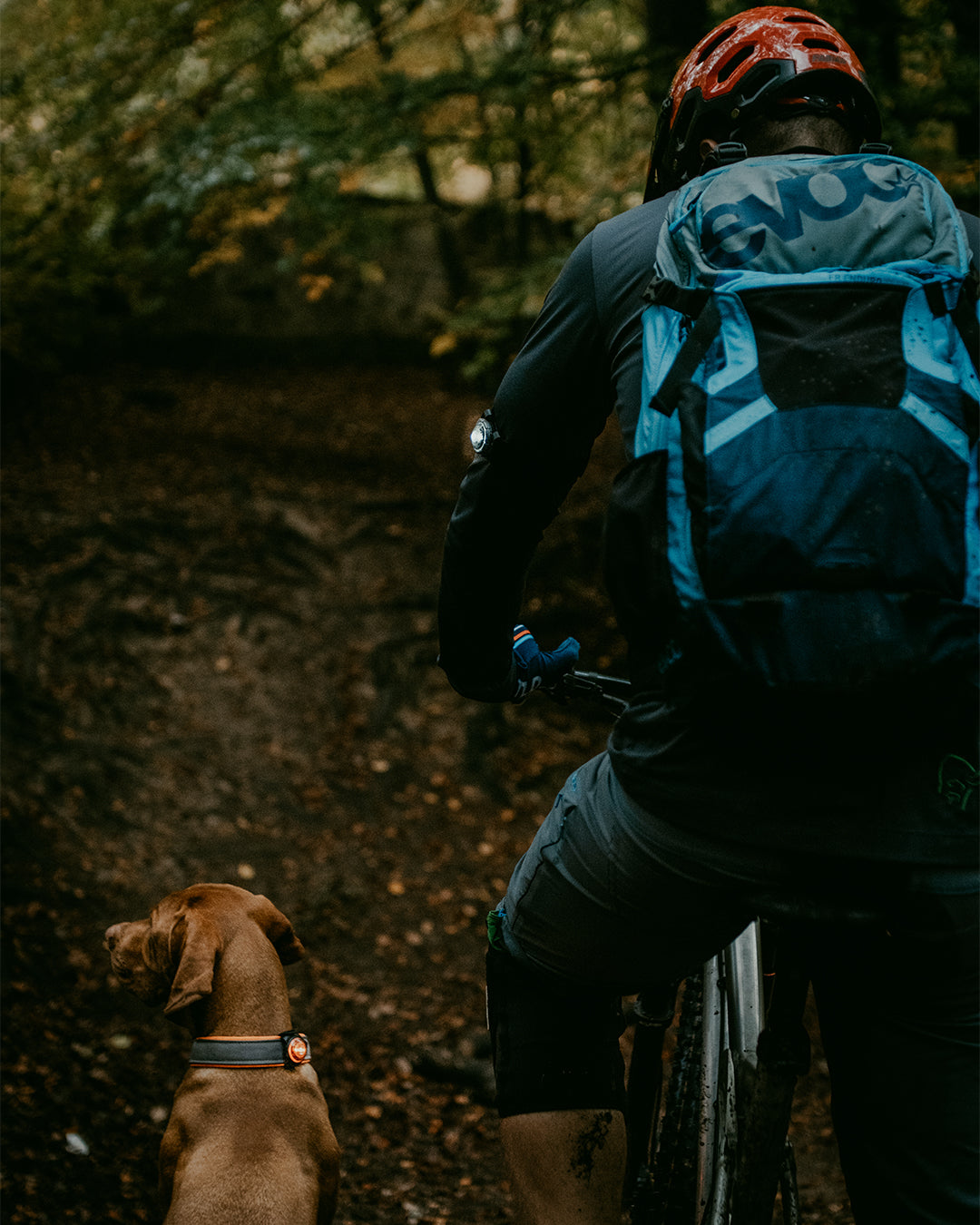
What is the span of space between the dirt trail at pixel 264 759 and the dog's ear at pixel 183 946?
135cm

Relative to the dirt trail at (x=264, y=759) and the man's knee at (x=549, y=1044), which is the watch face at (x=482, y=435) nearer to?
the man's knee at (x=549, y=1044)

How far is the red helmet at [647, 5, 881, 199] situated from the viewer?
5.32 feet

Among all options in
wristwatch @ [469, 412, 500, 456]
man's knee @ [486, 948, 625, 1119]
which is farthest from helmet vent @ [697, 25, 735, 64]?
man's knee @ [486, 948, 625, 1119]

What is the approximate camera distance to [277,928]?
274 cm

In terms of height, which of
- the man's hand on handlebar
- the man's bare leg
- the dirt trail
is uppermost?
the man's hand on handlebar

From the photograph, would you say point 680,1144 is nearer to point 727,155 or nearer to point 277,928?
point 277,928

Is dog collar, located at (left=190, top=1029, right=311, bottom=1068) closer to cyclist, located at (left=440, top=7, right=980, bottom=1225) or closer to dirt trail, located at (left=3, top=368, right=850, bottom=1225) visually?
cyclist, located at (left=440, top=7, right=980, bottom=1225)

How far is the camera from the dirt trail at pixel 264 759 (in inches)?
154

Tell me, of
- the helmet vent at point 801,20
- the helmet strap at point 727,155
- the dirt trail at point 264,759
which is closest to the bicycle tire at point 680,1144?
the dirt trail at point 264,759

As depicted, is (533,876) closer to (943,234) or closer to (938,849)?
(938,849)

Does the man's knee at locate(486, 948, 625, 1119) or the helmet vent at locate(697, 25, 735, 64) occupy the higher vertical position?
the helmet vent at locate(697, 25, 735, 64)

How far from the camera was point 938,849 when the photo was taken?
50.5 inches

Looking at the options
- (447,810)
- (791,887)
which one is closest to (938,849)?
(791,887)

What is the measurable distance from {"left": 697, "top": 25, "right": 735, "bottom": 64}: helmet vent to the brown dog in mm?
2307
